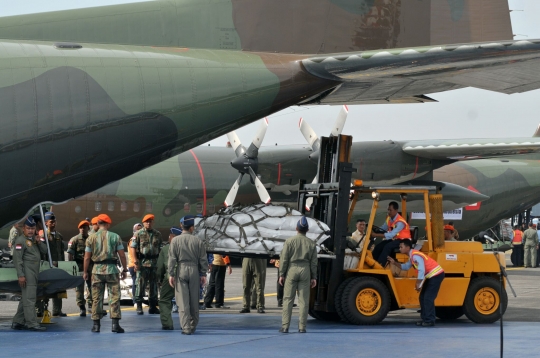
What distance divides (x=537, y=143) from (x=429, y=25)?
11.9 metres

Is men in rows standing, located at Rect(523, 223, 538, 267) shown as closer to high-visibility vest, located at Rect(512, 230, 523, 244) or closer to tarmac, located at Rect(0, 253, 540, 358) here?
high-visibility vest, located at Rect(512, 230, 523, 244)

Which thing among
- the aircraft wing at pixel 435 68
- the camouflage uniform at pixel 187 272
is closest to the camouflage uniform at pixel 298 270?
the camouflage uniform at pixel 187 272

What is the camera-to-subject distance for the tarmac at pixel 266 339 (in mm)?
9070

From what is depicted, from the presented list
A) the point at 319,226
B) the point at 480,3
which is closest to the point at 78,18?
the point at 319,226

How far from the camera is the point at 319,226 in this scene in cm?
1167

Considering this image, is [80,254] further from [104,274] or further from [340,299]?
[340,299]

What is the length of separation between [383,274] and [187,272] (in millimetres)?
3069

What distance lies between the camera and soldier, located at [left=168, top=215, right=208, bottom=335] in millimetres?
10656

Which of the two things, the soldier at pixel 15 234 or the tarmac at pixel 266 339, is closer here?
the tarmac at pixel 266 339

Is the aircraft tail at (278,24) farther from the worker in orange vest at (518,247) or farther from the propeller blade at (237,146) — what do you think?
the worker in orange vest at (518,247)

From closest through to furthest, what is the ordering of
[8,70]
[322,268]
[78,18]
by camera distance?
[8,70], [78,18], [322,268]

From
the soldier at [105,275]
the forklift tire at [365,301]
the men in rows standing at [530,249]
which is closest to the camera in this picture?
the soldier at [105,275]

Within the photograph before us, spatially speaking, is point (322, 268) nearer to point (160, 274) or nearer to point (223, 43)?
point (160, 274)

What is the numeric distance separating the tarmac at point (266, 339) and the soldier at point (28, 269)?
275 millimetres
